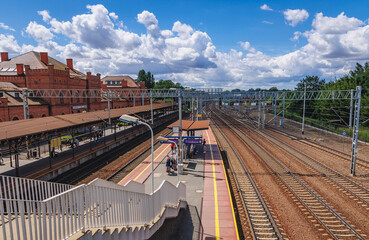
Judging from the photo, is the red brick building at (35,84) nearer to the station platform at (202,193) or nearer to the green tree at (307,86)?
the station platform at (202,193)

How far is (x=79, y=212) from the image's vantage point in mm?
5422

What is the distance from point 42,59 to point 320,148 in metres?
51.0

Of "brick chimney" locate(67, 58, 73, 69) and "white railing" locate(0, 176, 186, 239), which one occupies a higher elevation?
"brick chimney" locate(67, 58, 73, 69)

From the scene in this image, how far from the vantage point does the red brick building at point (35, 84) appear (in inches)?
1326

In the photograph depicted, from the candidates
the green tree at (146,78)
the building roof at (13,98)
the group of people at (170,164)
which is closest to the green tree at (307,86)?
the group of people at (170,164)

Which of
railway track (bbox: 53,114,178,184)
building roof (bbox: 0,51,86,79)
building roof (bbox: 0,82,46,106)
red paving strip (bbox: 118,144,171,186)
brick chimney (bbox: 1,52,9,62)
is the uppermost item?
brick chimney (bbox: 1,52,9,62)

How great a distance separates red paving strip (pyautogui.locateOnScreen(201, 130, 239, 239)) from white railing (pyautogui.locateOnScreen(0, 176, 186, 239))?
3.13 meters

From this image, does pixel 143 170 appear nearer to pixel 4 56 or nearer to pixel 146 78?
pixel 4 56

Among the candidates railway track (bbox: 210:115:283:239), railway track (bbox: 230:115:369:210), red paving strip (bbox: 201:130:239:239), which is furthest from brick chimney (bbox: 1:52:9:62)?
railway track (bbox: 230:115:369:210)

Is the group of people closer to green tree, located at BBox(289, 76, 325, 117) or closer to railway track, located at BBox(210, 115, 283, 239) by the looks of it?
railway track, located at BBox(210, 115, 283, 239)

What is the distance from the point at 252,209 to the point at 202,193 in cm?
353

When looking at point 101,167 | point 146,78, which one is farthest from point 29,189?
point 146,78

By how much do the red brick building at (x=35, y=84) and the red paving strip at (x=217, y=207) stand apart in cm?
2863

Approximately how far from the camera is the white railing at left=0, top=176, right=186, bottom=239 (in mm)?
4322
